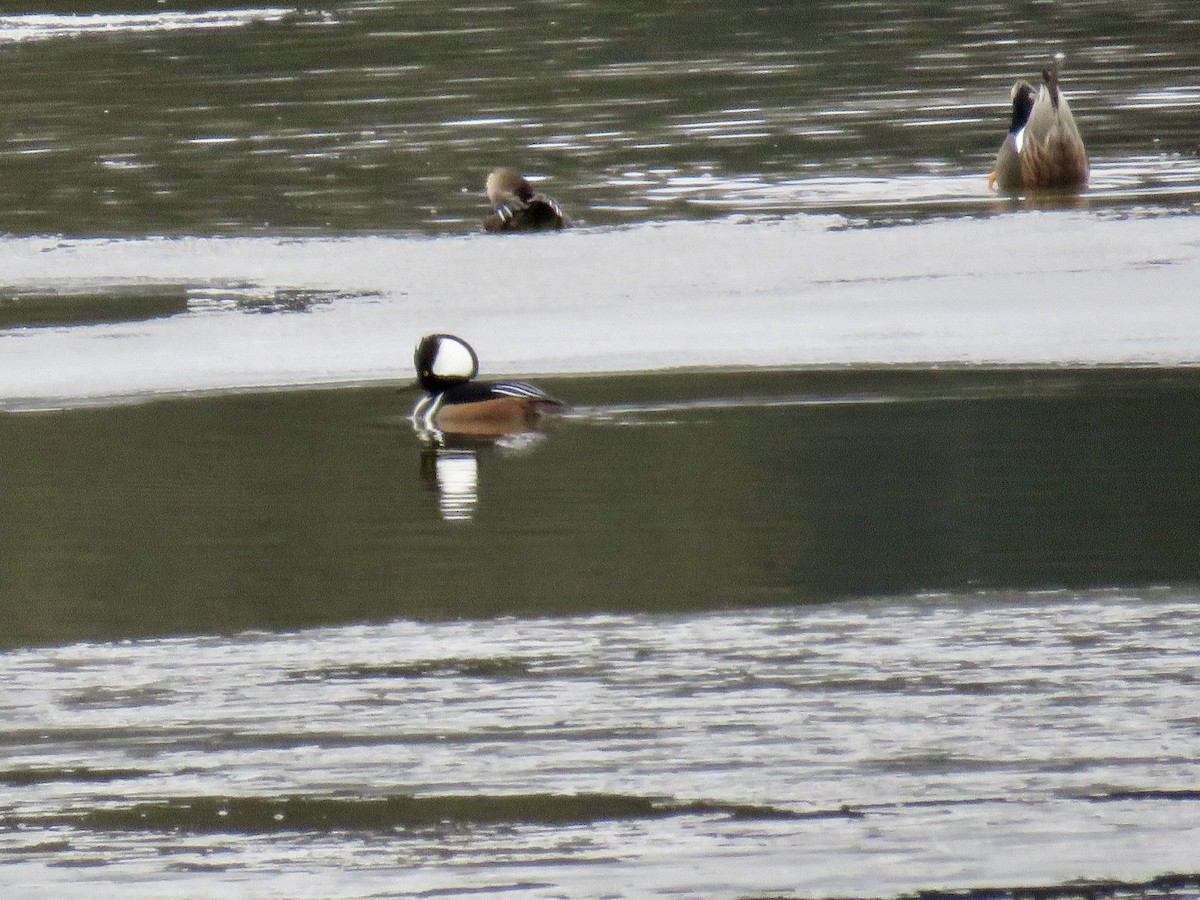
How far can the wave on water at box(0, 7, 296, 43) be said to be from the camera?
4284cm

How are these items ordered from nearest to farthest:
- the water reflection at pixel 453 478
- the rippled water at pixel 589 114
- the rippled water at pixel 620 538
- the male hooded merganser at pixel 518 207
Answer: the rippled water at pixel 620 538 < the water reflection at pixel 453 478 < the male hooded merganser at pixel 518 207 < the rippled water at pixel 589 114

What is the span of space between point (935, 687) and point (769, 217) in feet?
35.8

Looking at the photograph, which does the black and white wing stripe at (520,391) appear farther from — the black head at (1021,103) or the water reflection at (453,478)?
the black head at (1021,103)

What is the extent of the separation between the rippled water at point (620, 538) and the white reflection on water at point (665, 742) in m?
0.02

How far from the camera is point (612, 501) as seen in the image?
9.06 m

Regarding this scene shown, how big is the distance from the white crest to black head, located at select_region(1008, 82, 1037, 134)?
8848 mm

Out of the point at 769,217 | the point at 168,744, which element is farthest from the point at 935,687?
the point at 769,217

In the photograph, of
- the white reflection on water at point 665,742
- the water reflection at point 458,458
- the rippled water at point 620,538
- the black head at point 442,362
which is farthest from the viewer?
the black head at point 442,362

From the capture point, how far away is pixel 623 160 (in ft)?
68.6

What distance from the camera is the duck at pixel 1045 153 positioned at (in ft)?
60.0

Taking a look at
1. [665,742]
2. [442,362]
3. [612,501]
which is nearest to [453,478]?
[612,501]

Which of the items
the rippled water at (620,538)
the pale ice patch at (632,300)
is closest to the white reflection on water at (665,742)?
the rippled water at (620,538)

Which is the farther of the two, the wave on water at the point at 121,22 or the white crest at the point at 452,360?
the wave on water at the point at 121,22

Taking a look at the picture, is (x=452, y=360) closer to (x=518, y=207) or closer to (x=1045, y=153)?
(x=518, y=207)
